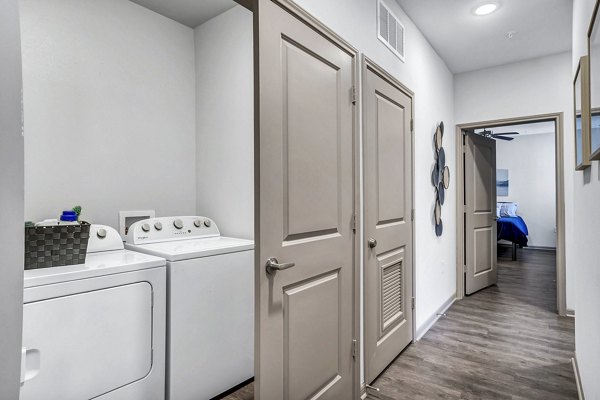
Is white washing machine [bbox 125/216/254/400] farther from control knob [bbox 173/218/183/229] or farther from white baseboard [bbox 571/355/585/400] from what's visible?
white baseboard [bbox 571/355/585/400]

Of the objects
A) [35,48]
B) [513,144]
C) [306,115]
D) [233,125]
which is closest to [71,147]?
[35,48]

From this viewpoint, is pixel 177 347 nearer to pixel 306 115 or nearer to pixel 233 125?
pixel 306 115

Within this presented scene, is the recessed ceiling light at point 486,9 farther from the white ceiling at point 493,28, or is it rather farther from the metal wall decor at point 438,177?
the metal wall decor at point 438,177

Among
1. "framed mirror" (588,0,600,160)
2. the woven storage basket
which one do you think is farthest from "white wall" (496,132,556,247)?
the woven storage basket

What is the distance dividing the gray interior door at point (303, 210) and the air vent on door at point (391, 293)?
1.68 ft

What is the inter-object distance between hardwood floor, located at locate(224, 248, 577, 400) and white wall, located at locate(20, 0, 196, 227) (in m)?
1.63

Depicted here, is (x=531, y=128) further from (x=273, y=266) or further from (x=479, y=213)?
(x=273, y=266)

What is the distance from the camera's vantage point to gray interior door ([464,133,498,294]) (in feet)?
13.5

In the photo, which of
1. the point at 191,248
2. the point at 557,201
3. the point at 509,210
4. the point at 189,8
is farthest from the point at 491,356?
the point at 509,210

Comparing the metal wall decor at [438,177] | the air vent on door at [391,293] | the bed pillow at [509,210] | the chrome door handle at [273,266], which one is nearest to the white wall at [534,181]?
the bed pillow at [509,210]

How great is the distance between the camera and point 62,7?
2.14m

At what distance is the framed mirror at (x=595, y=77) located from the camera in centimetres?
119

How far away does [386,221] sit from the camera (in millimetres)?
2330

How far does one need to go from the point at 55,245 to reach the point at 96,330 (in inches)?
17.1
